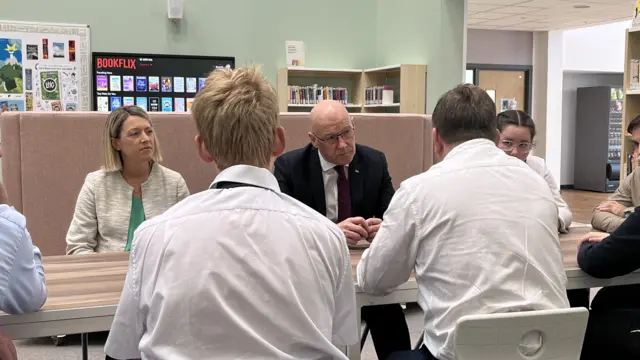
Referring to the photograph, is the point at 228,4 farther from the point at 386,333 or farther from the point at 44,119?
the point at 386,333

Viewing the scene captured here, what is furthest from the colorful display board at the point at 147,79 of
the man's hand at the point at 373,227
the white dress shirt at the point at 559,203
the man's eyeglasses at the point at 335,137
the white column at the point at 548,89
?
the white column at the point at 548,89

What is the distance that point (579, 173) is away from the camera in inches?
530

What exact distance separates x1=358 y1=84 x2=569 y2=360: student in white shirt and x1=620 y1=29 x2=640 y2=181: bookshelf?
425cm

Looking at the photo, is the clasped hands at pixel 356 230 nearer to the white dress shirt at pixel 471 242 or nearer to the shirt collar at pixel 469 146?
the white dress shirt at pixel 471 242

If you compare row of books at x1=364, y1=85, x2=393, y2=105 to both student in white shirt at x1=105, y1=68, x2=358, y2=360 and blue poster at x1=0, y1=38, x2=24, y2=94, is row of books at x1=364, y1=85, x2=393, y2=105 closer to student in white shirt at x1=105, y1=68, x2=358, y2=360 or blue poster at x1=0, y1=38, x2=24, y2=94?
blue poster at x1=0, y1=38, x2=24, y2=94

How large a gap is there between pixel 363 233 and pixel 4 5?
648 centimetres

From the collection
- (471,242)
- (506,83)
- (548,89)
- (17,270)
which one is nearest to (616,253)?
(471,242)

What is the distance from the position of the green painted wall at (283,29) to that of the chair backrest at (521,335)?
5883 millimetres

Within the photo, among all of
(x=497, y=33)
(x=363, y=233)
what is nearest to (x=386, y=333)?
(x=363, y=233)

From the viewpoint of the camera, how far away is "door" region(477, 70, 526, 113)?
12164 mm

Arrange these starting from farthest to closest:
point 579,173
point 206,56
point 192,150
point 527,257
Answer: point 579,173 → point 206,56 → point 192,150 → point 527,257

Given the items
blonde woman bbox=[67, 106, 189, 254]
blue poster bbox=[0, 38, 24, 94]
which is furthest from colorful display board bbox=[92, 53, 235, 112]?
blonde woman bbox=[67, 106, 189, 254]

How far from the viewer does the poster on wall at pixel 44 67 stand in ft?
23.7

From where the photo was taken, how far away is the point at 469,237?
5.46 ft
